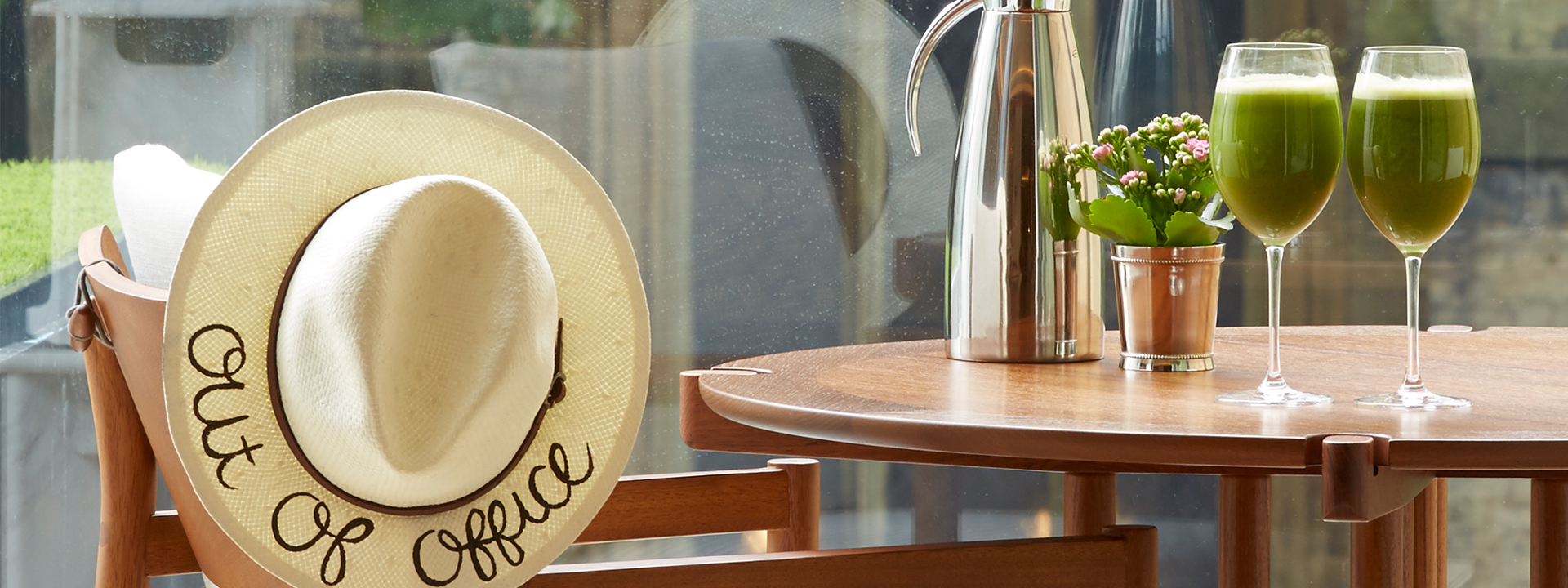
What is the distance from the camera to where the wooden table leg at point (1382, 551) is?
115 centimetres

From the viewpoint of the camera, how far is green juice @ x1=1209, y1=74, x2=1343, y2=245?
0.90 meters

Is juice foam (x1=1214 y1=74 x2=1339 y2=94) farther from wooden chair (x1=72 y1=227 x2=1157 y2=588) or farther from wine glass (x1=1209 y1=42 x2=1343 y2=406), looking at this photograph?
wooden chair (x1=72 y1=227 x2=1157 y2=588)

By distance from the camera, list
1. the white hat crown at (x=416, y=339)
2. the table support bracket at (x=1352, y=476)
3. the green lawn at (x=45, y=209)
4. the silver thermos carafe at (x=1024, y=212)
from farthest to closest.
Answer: the green lawn at (x=45, y=209) < the silver thermos carafe at (x=1024, y=212) < the white hat crown at (x=416, y=339) < the table support bracket at (x=1352, y=476)

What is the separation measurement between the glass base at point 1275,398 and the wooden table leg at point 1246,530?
387mm

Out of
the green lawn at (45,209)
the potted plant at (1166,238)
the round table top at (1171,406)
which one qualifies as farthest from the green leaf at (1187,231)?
the green lawn at (45,209)

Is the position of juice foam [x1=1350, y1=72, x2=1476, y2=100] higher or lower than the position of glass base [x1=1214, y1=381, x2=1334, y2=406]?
higher

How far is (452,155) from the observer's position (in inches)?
35.9

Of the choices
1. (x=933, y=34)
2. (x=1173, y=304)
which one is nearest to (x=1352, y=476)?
(x=1173, y=304)

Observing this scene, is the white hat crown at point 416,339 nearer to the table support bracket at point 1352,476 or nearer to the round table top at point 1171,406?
the round table top at point 1171,406

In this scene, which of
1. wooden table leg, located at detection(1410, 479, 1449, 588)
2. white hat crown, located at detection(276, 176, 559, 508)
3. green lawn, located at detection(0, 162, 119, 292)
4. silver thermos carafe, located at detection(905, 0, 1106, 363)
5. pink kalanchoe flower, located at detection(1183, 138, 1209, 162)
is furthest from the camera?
green lawn, located at detection(0, 162, 119, 292)

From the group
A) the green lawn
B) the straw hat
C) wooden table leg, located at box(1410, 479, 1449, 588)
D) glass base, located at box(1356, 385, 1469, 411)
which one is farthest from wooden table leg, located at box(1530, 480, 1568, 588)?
the green lawn

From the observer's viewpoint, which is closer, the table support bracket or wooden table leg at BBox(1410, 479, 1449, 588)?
the table support bracket

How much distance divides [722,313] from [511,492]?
2.21 meters

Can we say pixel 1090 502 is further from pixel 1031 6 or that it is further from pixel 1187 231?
pixel 1031 6
